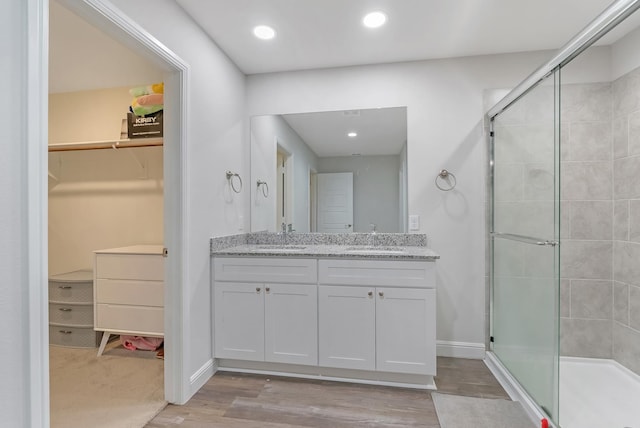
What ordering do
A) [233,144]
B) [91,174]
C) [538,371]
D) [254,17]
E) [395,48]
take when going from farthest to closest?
[91,174] < [233,144] < [395,48] < [254,17] < [538,371]

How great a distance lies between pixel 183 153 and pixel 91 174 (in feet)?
6.38

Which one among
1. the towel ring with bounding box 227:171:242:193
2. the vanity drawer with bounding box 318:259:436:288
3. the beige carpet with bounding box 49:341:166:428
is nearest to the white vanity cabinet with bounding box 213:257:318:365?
the vanity drawer with bounding box 318:259:436:288

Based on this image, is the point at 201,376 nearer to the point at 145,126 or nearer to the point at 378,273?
the point at 378,273

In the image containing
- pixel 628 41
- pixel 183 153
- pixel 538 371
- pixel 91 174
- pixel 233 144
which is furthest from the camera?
pixel 91 174

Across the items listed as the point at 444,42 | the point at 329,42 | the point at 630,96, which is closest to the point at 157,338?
the point at 329,42

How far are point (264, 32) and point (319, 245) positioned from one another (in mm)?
1724

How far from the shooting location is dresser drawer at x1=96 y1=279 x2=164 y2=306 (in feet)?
8.41

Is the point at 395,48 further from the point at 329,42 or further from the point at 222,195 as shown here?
the point at 222,195

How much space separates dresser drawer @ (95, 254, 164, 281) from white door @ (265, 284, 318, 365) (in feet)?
3.19

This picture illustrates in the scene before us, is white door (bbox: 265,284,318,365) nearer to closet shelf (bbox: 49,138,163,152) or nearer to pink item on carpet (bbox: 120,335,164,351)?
pink item on carpet (bbox: 120,335,164,351)

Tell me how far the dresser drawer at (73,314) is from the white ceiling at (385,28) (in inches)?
99.9

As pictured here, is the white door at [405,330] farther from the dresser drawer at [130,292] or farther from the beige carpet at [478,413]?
the dresser drawer at [130,292]

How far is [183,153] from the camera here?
78.1 inches

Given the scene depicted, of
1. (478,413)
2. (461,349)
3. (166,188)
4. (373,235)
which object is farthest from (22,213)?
(461,349)
